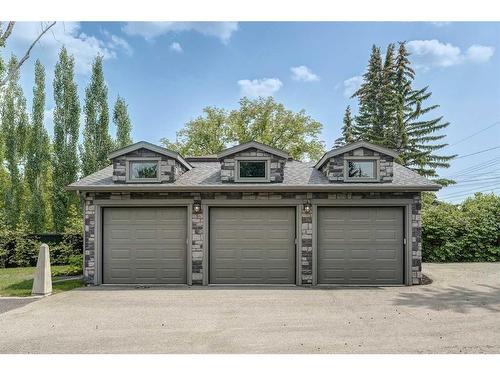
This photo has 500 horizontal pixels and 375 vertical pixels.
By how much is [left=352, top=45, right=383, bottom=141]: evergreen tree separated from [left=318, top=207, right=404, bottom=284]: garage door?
20642mm

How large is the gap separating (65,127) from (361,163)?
1722cm

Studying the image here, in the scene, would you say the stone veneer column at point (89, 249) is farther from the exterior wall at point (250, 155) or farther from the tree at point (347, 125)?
the tree at point (347, 125)

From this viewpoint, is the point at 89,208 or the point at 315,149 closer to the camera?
the point at 89,208

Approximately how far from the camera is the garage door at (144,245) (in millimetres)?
9578

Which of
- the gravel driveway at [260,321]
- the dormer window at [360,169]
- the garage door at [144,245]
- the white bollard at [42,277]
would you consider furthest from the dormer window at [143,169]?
the dormer window at [360,169]

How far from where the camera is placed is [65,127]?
19359mm

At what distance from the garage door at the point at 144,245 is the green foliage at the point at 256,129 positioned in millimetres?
16968

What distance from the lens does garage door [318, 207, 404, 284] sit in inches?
372

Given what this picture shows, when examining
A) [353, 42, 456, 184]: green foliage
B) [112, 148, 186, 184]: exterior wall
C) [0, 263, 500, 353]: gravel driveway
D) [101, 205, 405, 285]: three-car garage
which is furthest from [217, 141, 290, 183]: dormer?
[353, 42, 456, 184]: green foliage

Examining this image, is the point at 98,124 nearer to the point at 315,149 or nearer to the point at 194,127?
the point at 194,127

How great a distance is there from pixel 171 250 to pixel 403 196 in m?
6.81

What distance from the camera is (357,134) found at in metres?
30.5
